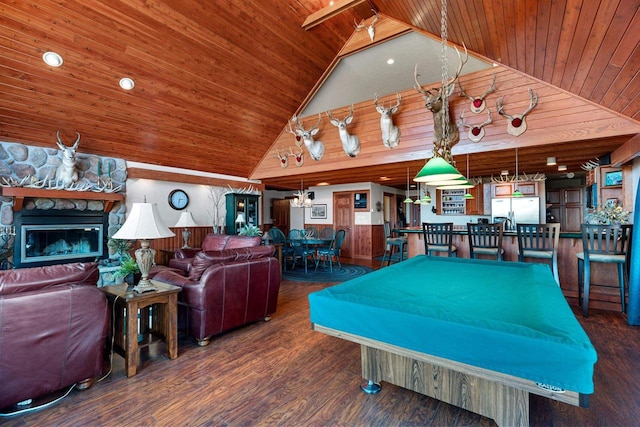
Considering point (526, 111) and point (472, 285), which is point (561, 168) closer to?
point (526, 111)

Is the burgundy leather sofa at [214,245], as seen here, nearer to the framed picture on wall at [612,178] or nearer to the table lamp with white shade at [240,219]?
the table lamp with white shade at [240,219]

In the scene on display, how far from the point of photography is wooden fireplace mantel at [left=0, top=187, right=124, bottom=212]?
414cm

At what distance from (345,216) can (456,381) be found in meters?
7.56

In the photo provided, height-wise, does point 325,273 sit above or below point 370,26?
below

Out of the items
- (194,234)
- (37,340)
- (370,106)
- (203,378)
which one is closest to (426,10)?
(370,106)

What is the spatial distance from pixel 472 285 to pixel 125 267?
2873 mm

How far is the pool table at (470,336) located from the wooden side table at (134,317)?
1546 mm

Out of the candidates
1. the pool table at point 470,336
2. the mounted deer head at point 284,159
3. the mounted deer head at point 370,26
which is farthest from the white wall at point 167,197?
the pool table at point 470,336

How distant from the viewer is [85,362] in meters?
2.13

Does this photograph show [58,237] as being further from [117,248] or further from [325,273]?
[325,273]

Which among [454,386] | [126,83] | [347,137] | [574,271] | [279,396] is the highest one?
[126,83]

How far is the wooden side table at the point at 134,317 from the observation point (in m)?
2.36

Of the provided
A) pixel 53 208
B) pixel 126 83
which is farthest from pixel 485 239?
pixel 53 208

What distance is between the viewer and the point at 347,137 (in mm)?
5562
